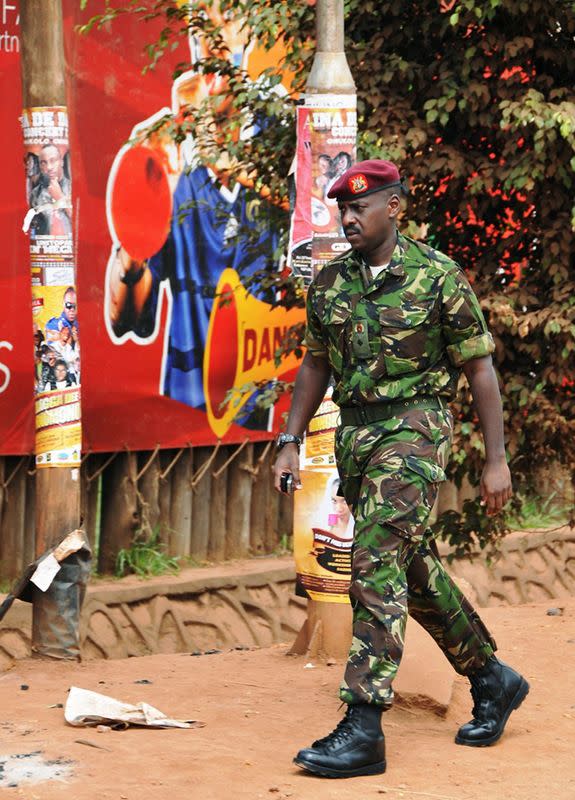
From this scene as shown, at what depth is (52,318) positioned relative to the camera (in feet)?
20.9

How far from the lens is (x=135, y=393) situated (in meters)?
8.54

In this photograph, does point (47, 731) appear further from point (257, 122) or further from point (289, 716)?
point (257, 122)

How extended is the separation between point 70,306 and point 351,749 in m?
2.81

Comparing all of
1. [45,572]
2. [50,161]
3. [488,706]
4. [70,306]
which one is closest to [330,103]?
[50,161]

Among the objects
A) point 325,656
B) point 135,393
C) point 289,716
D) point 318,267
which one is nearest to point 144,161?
point 135,393

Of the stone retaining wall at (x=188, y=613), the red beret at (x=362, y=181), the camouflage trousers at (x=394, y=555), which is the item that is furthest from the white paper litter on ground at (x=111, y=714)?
the stone retaining wall at (x=188, y=613)

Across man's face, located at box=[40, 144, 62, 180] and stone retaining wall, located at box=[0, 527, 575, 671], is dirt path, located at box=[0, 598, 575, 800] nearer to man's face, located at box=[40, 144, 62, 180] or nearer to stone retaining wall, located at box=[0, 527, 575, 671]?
stone retaining wall, located at box=[0, 527, 575, 671]

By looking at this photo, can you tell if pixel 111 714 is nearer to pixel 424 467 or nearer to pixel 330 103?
pixel 424 467

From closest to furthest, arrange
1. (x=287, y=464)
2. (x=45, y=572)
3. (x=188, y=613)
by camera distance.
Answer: (x=287, y=464) < (x=45, y=572) < (x=188, y=613)

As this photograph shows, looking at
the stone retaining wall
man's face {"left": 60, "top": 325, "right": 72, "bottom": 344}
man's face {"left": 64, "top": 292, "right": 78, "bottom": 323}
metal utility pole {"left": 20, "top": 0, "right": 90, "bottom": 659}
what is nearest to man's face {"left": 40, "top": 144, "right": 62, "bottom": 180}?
metal utility pole {"left": 20, "top": 0, "right": 90, "bottom": 659}

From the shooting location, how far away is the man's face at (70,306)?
6.40m

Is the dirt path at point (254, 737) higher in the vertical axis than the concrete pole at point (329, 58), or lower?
lower

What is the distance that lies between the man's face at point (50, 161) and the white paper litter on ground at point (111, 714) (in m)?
2.45

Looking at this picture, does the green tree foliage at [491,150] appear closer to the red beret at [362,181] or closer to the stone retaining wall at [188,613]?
the stone retaining wall at [188,613]
